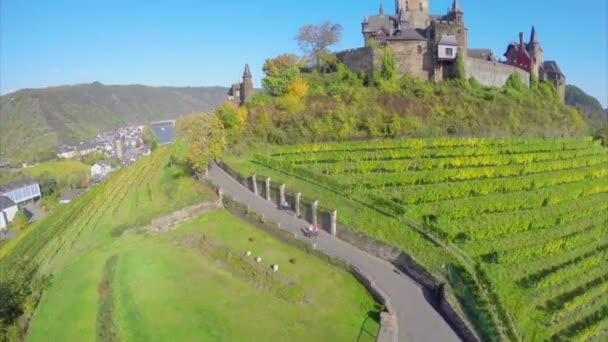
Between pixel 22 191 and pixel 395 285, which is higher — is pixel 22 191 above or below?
below

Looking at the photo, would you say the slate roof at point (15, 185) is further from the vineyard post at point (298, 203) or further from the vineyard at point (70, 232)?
the vineyard post at point (298, 203)

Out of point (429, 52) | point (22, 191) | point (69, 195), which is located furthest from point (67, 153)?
point (429, 52)

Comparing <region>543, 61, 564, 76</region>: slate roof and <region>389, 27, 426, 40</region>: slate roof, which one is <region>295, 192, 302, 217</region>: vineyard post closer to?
<region>389, 27, 426, 40</region>: slate roof

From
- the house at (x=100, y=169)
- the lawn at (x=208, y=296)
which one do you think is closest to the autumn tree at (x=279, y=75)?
the lawn at (x=208, y=296)

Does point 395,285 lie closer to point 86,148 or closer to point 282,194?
point 282,194

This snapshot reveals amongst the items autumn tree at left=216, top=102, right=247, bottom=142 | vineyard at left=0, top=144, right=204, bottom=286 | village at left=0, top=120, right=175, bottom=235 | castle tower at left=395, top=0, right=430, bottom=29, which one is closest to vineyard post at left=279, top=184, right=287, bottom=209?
vineyard at left=0, top=144, right=204, bottom=286

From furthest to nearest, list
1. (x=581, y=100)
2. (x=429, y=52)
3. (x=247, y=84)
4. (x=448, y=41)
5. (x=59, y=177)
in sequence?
Answer: (x=581, y=100) → (x=59, y=177) → (x=247, y=84) → (x=429, y=52) → (x=448, y=41)

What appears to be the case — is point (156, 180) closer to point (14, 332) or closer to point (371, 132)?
point (371, 132)
